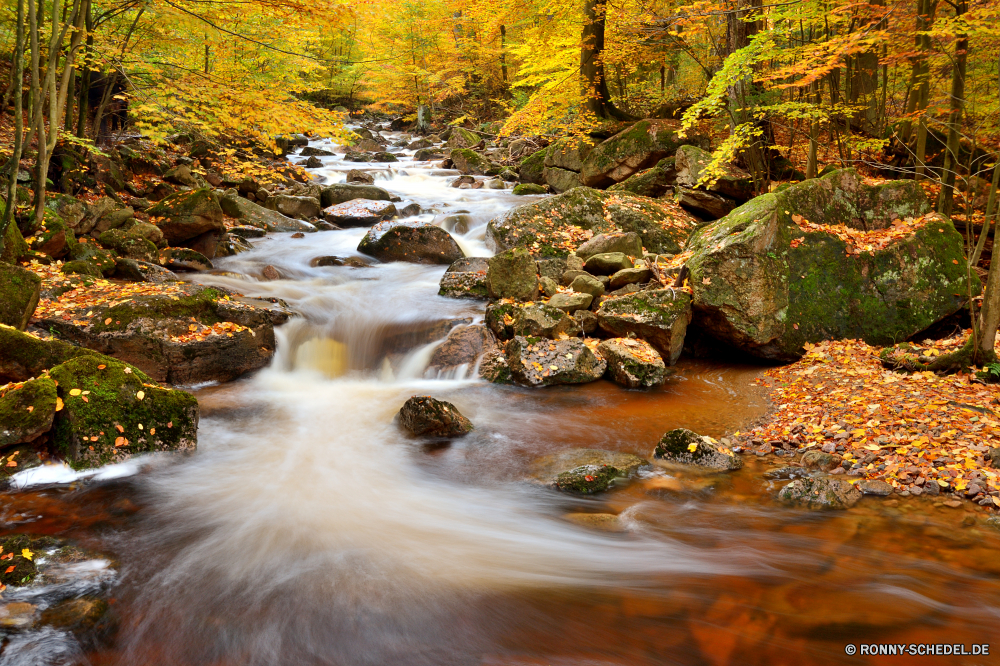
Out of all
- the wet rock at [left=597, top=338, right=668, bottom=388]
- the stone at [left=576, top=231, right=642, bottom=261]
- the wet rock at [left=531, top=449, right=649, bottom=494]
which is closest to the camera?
the wet rock at [left=531, top=449, right=649, bottom=494]

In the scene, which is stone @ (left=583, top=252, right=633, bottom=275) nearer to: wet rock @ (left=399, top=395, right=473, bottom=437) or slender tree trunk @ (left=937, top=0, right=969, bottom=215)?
wet rock @ (left=399, top=395, right=473, bottom=437)

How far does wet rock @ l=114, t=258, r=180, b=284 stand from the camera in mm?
8586

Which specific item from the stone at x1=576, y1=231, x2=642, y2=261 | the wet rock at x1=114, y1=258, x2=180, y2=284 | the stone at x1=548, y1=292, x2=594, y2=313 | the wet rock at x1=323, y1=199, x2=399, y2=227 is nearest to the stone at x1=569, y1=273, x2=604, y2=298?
the stone at x1=548, y1=292, x2=594, y2=313

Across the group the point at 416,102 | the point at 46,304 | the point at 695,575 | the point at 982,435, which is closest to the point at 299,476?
the point at 695,575

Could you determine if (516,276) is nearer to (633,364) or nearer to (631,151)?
(633,364)

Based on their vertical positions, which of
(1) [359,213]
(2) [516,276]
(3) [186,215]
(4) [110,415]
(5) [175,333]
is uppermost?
(1) [359,213]

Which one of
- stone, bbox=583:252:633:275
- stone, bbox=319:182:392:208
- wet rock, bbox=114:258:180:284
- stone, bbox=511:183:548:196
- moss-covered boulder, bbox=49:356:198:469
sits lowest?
moss-covered boulder, bbox=49:356:198:469

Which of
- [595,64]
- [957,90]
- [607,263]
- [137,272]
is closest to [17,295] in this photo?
[137,272]

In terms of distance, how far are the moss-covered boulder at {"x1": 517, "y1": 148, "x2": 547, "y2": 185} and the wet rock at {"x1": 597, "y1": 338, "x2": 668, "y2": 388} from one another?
37.3 feet

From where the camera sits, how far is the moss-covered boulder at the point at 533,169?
705 inches

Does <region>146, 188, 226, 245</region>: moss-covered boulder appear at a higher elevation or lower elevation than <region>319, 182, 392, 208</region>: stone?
lower

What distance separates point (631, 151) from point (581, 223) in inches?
176

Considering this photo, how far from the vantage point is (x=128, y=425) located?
488 centimetres

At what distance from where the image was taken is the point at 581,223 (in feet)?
36.7
